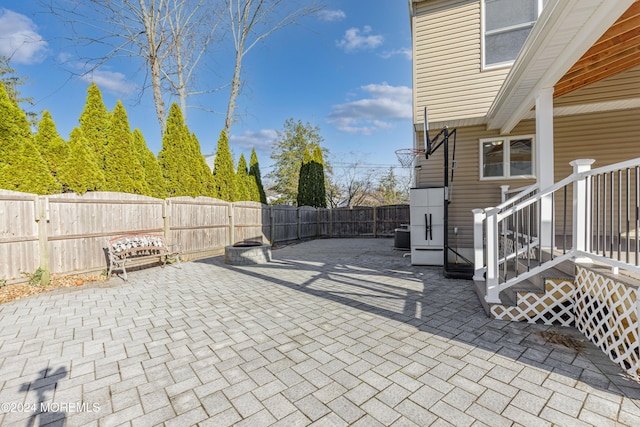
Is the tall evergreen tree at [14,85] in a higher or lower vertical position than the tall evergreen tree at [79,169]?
higher

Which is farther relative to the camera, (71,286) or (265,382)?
(71,286)

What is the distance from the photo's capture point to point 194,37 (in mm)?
12633

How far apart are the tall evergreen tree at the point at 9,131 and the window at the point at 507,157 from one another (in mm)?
9245

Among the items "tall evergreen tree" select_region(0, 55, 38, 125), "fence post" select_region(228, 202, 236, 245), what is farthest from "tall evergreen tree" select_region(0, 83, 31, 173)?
"tall evergreen tree" select_region(0, 55, 38, 125)

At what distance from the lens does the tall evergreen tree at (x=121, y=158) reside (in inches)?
280

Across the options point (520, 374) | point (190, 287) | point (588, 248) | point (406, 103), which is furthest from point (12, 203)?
point (406, 103)

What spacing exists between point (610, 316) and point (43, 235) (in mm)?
7940

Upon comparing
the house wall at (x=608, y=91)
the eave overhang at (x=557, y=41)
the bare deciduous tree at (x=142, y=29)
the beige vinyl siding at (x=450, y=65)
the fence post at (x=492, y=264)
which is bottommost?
the fence post at (x=492, y=264)

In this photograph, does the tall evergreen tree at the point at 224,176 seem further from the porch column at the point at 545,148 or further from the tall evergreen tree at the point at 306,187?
the porch column at the point at 545,148

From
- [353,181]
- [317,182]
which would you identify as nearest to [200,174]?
[317,182]

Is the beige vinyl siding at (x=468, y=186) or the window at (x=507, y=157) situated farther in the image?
the beige vinyl siding at (x=468, y=186)

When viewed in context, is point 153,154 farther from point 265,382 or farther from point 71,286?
point 265,382

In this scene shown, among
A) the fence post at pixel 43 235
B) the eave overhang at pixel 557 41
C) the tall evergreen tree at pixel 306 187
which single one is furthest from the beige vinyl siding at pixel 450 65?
the tall evergreen tree at pixel 306 187

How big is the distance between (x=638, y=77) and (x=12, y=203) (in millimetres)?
10473
